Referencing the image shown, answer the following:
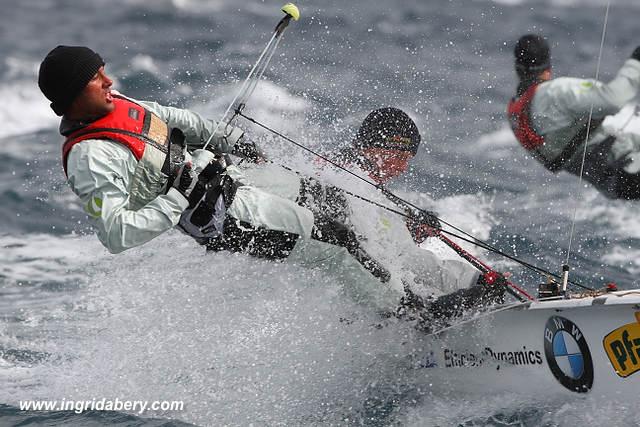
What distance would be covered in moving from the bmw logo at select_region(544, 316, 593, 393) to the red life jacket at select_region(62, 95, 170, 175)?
2.05 metres

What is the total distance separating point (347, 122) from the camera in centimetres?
785

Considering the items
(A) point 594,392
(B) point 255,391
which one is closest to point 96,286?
(B) point 255,391

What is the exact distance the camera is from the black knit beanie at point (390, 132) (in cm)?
458

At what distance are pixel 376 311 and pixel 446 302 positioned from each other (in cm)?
39

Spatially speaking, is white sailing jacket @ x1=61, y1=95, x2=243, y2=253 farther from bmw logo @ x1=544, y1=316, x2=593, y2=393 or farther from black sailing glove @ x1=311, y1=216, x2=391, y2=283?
bmw logo @ x1=544, y1=316, x2=593, y2=393

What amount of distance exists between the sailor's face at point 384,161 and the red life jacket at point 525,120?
119 centimetres

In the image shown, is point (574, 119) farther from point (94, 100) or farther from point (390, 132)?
point (94, 100)

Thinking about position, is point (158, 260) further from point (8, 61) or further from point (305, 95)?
point (8, 61)

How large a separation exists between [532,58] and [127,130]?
130 inches

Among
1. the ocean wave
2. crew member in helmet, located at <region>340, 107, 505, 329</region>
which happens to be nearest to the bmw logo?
crew member in helmet, located at <region>340, 107, 505, 329</region>

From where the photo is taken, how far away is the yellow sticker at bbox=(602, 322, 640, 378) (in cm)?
307

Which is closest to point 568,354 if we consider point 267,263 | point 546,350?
point 546,350

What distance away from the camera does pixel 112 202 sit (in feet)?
10.4

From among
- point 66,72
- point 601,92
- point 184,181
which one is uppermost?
point 601,92
